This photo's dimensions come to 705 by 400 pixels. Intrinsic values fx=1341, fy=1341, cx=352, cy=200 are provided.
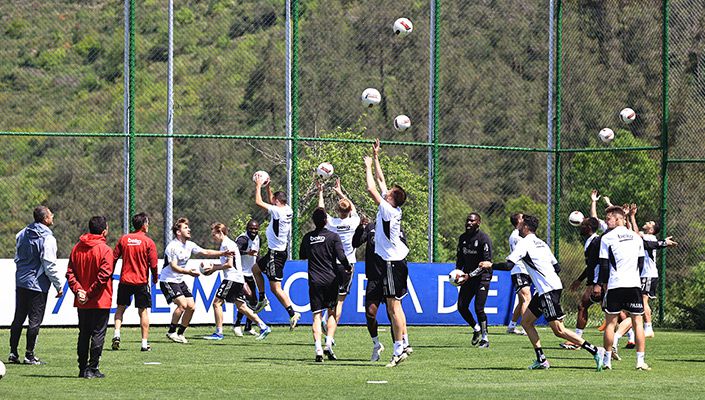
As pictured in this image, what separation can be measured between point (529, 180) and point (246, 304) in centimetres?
2525

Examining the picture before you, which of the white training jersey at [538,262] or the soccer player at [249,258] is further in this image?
the soccer player at [249,258]

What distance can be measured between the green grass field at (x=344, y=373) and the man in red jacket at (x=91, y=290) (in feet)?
1.27

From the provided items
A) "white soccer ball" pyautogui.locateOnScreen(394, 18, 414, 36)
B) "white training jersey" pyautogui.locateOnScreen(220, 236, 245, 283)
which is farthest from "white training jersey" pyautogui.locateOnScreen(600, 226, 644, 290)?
"white soccer ball" pyautogui.locateOnScreen(394, 18, 414, 36)

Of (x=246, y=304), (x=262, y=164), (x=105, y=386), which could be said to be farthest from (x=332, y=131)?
(x=105, y=386)

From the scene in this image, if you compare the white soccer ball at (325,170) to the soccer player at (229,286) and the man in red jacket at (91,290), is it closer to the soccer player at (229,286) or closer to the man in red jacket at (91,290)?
the soccer player at (229,286)

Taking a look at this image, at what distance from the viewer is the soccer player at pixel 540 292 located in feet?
52.4

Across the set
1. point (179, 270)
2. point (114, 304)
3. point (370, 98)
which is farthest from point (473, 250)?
point (114, 304)

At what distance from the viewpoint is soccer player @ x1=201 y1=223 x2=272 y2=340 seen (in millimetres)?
21172

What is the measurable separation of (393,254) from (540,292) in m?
1.85

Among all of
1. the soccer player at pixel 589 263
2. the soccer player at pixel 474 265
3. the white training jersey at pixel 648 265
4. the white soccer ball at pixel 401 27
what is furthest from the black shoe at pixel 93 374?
the white soccer ball at pixel 401 27

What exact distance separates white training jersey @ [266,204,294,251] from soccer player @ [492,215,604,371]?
6.47 m

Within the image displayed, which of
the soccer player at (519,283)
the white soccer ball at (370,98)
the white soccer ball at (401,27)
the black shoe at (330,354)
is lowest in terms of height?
the black shoe at (330,354)

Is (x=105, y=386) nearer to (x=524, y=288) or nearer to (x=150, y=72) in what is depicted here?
(x=524, y=288)

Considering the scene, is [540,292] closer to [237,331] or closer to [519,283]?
[519,283]
